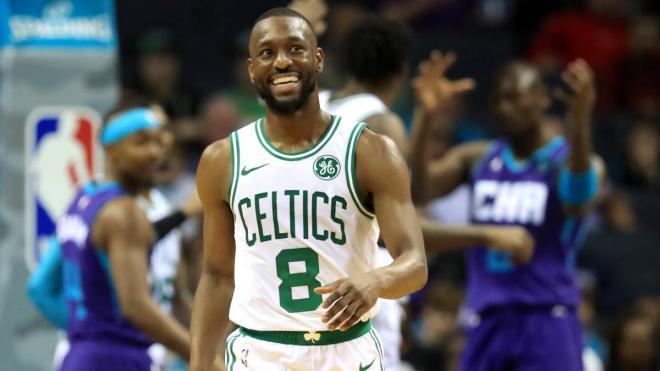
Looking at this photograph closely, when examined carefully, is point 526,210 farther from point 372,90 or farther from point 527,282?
point 372,90

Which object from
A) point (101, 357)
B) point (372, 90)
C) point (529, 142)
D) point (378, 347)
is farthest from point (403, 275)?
point (529, 142)

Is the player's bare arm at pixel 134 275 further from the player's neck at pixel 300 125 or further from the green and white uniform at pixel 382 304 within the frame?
the player's neck at pixel 300 125

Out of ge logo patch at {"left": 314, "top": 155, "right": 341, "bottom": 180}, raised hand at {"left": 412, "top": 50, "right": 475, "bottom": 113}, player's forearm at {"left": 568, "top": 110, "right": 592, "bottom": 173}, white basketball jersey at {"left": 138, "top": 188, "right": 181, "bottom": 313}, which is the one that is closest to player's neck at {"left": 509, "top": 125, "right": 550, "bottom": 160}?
player's forearm at {"left": 568, "top": 110, "right": 592, "bottom": 173}

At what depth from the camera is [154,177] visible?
7434 mm

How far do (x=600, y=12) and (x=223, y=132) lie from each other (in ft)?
13.4

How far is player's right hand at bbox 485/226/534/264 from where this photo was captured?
7.35 m

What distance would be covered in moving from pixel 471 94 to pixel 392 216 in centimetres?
841

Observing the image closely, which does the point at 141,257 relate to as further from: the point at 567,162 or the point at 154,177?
the point at 567,162

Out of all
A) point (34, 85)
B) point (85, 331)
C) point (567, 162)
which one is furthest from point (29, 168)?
point (567, 162)

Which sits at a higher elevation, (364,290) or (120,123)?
(120,123)

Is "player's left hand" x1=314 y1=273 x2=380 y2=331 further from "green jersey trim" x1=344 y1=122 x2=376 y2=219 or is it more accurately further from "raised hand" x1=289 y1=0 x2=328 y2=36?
"raised hand" x1=289 y1=0 x2=328 y2=36

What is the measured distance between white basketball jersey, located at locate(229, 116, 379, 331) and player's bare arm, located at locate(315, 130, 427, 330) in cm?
6

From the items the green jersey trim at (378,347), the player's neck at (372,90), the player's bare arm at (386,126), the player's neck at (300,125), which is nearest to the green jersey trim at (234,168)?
the player's neck at (300,125)

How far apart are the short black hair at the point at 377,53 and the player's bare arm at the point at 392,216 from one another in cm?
226
